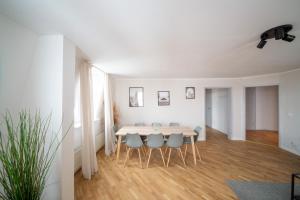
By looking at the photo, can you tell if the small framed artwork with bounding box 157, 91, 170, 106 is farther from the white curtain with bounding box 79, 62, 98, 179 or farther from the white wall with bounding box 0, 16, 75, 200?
the white wall with bounding box 0, 16, 75, 200

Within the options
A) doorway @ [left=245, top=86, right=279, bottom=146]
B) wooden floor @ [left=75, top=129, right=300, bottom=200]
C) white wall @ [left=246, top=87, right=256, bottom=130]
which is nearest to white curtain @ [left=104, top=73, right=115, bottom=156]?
wooden floor @ [left=75, top=129, right=300, bottom=200]

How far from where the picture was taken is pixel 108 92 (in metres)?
4.36

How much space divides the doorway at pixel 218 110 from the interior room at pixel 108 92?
7.05ft

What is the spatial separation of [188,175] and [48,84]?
3046 millimetres

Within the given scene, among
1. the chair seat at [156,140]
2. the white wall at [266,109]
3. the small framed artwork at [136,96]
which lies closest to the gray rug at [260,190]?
the chair seat at [156,140]

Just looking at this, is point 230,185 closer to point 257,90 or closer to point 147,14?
point 147,14

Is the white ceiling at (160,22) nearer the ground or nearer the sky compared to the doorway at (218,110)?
nearer the sky

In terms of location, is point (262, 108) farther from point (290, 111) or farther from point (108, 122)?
point (108, 122)

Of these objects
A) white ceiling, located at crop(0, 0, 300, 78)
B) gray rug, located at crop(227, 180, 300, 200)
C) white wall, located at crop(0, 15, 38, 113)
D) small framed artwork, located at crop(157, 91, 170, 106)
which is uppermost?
white ceiling, located at crop(0, 0, 300, 78)

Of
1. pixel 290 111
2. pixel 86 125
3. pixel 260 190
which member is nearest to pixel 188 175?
pixel 260 190

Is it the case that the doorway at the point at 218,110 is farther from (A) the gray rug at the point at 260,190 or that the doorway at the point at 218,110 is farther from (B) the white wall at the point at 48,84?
(B) the white wall at the point at 48,84

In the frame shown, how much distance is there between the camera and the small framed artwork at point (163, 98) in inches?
226

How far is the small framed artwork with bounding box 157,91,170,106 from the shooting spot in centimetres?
574

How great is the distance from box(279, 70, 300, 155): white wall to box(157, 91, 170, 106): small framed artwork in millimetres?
3729
